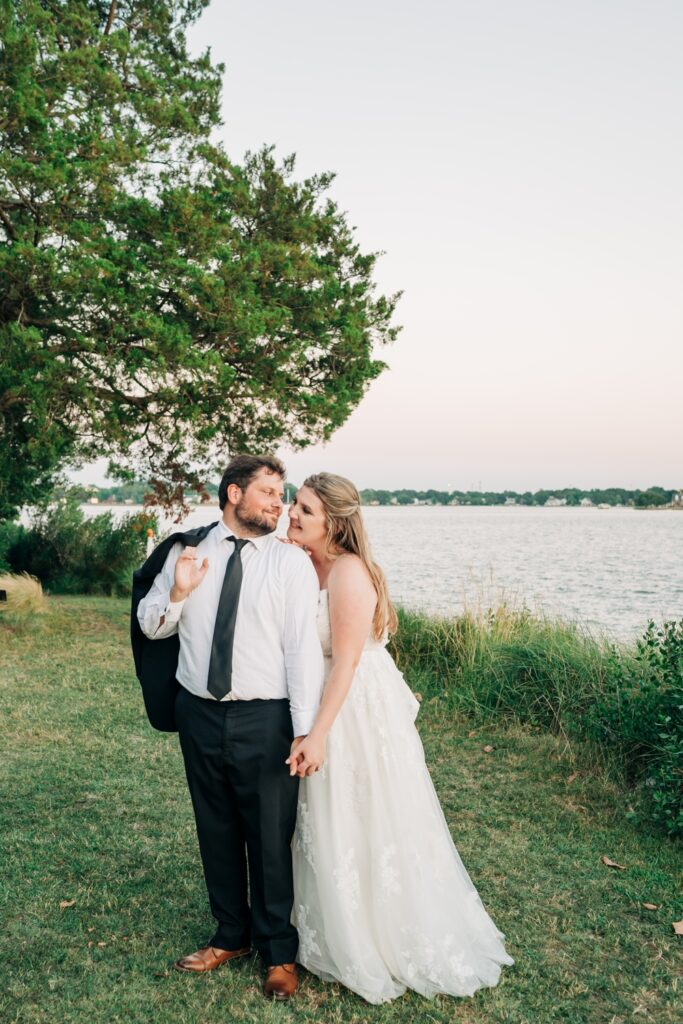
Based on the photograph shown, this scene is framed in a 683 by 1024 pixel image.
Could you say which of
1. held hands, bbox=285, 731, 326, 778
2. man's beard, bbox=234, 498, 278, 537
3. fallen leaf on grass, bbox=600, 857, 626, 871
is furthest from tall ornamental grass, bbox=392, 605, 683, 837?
man's beard, bbox=234, 498, 278, 537

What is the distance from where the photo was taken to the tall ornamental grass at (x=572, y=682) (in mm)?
5785

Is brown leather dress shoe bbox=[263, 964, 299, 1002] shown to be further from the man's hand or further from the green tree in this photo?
the green tree

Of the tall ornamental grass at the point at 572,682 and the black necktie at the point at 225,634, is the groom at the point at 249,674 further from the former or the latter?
the tall ornamental grass at the point at 572,682

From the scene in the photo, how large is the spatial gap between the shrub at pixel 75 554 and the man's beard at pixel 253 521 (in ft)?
49.5

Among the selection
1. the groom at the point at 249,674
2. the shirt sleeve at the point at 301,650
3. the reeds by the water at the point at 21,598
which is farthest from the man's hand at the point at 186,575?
the reeds by the water at the point at 21,598

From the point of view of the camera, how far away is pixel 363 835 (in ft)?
11.1

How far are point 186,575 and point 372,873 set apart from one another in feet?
4.88

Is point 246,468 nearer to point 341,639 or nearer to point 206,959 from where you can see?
point 341,639

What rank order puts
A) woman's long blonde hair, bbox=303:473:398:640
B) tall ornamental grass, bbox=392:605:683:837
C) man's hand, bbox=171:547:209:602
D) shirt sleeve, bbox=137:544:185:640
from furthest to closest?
tall ornamental grass, bbox=392:605:683:837, woman's long blonde hair, bbox=303:473:398:640, shirt sleeve, bbox=137:544:185:640, man's hand, bbox=171:547:209:602

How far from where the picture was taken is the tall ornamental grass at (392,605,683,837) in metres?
5.79

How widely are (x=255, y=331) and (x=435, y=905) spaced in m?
8.37

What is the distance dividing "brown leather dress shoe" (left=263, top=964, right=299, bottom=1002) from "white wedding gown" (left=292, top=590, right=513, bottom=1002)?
0.09m

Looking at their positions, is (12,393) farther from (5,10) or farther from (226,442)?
(5,10)

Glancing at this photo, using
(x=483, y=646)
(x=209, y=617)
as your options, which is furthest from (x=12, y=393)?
(x=209, y=617)
